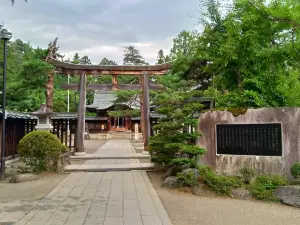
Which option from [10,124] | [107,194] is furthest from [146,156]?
[107,194]

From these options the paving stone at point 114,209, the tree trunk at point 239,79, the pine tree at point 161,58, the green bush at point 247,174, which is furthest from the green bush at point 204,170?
the pine tree at point 161,58

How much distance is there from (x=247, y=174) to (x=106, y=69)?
12.0m

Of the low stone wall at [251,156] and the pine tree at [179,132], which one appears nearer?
the low stone wall at [251,156]

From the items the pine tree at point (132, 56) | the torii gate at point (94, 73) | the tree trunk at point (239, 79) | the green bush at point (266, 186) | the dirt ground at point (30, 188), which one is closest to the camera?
the green bush at point (266, 186)

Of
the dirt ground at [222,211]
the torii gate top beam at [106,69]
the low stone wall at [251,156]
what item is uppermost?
the torii gate top beam at [106,69]

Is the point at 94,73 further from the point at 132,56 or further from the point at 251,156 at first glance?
the point at 132,56

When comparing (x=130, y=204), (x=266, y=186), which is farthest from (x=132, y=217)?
(x=266, y=186)

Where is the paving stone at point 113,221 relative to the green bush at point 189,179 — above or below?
below

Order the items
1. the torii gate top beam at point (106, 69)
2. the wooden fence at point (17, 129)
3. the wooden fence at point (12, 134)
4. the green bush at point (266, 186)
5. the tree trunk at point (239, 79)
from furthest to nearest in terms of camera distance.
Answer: the torii gate top beam at point (106, 69) → the wooden fence at point (17, 129) → the wooden fence at point (12, 134) → the tree trunk at point (239, 79) → the green bush at point (266, 186)

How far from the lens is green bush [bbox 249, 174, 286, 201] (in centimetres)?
746

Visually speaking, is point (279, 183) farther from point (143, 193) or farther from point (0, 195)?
point (0, 195)

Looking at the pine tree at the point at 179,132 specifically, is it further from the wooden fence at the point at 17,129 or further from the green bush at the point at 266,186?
the wooden fence at the point at 17,129

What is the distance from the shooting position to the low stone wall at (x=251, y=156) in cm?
799

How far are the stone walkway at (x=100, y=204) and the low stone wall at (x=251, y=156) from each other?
2.19 m
